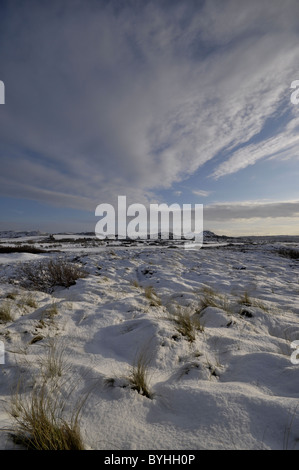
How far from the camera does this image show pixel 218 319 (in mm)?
3357

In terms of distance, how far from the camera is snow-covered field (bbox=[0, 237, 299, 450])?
135cm

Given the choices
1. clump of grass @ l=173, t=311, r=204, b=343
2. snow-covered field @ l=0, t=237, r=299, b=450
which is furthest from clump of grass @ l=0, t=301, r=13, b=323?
clump of grass @ l=173, t=311, r=204, b=343

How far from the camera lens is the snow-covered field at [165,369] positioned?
1.35m

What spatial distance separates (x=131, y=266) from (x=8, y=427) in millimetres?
7486

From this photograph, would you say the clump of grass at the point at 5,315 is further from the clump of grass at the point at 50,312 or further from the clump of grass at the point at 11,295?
the clump of grass at the point at 11,295

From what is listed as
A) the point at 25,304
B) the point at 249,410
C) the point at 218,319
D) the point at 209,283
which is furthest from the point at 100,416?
the point at 209,283

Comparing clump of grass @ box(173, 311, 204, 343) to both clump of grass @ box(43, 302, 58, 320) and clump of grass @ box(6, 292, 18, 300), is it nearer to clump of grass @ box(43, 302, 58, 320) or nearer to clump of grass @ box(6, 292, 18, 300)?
clump of grass @ box(43, 302, 58, 320)

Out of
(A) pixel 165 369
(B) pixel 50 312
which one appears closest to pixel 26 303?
(B) pixel 50 312

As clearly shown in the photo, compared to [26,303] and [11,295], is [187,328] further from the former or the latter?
[11,295]

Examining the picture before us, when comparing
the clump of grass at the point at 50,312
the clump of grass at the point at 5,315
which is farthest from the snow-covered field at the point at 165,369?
the clump of grass at the point at 5,315

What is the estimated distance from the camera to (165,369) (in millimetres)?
2160

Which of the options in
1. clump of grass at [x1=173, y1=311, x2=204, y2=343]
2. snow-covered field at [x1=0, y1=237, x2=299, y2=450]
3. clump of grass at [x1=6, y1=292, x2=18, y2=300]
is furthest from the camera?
clump of grass at [x1=6, y1=292, x2=18, y2=300]

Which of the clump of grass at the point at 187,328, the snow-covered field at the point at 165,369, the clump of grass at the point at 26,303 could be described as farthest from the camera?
the clump of grass at the point at 26,303
